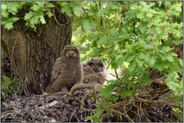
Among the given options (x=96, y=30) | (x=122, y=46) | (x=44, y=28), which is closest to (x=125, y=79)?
(x=122, y=46)

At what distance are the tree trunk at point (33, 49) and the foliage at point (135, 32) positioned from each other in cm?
229

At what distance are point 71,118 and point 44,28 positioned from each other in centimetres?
203

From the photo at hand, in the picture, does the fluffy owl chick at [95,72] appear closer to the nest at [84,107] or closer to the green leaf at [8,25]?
the nest at [84,107]

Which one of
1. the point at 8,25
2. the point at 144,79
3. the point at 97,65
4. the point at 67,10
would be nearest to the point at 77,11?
the point at 67,10

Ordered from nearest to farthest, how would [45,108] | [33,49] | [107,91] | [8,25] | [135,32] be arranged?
[8,25] → [135,32] → [107,91] → [45,108] → [33,49]

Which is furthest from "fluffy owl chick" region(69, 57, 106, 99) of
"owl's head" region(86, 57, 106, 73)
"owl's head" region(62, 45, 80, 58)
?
"owl's head" region(62, 45, 80, 58)

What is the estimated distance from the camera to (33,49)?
9.89 m

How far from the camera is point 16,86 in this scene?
9680 mm

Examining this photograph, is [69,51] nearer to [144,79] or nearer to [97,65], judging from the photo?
[97,65]

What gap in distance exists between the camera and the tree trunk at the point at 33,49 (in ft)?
31.8

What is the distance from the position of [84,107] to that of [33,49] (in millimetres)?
1732

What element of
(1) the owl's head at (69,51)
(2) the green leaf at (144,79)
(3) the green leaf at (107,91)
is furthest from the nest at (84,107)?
(1) the owl's head at (69,51)

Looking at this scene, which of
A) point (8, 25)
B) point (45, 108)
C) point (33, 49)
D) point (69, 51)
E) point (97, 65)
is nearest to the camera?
point (8, 25)

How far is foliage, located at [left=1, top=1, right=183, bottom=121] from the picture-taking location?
6.85m
